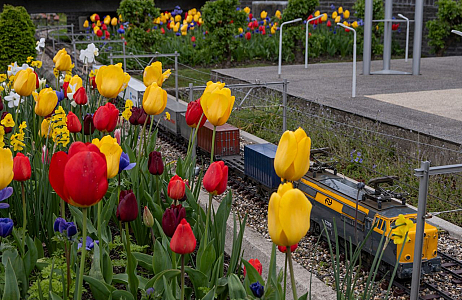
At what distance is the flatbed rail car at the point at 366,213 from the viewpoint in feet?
15.7

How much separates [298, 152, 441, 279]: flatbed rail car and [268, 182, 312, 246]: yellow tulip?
253 centimetres

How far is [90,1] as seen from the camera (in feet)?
77.4

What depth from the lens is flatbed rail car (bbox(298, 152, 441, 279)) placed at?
478cm

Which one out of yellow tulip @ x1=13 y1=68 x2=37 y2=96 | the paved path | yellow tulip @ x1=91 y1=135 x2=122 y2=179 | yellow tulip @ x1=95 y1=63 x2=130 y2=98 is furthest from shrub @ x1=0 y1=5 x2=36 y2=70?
yellow tulip @ x1=91 y1=135 x2=122 y2=179

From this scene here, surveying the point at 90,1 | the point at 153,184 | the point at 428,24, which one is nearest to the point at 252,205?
the point at 153,184

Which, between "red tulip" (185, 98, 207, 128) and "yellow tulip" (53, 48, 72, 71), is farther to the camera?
"yellow tulip" (53, 48, 72, 71)

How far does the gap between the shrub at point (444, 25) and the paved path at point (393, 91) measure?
3.67 feet

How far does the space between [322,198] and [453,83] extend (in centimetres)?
760

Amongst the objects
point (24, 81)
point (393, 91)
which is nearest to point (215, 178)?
point (24, 81)

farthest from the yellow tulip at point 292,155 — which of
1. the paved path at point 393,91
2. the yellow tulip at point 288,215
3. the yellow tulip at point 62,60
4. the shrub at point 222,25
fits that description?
the shrub at point 222,25

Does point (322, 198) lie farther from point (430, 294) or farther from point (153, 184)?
point (153, 184)

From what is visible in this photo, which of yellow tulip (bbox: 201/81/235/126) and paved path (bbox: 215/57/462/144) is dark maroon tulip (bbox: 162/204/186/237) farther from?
paved path (bbox: 215/57/462/144)

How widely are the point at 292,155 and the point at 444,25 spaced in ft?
53.4

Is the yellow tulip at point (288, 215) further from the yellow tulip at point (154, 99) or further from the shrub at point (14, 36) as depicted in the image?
the shrub at point (14, 36)
